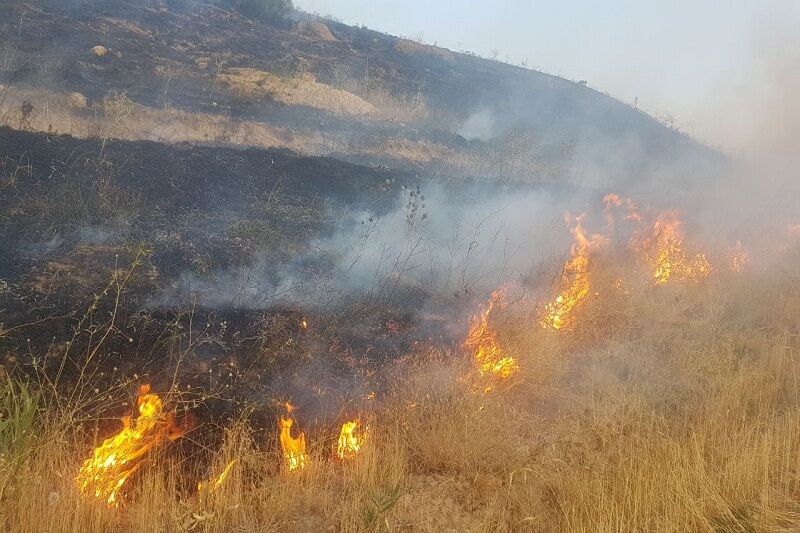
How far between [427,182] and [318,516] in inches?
332

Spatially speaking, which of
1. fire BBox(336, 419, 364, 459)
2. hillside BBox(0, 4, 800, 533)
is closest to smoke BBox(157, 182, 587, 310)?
hillside BBox(0, 4, 800, 533)

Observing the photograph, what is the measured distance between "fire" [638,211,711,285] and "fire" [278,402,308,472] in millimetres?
6499

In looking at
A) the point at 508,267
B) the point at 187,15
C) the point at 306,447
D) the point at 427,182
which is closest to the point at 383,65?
the point at 187,15

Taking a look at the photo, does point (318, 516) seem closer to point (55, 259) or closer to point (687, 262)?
point (55, 259)

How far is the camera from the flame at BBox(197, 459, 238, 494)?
274 centimetres

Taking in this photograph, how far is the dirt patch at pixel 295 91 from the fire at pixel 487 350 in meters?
9.24

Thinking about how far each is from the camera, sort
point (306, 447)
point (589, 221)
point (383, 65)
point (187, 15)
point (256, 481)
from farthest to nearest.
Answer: point (383, 65) → point (187, 15) → point (589, 221) → point (306, 447) → point (256, 481)

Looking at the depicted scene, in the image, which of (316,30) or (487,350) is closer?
(487,350)

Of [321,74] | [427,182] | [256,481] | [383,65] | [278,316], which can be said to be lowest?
[256,481]

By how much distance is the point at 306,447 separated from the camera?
345cm

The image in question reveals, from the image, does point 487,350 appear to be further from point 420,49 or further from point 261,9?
point 420,49

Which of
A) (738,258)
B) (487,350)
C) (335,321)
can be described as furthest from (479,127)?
(335,321)

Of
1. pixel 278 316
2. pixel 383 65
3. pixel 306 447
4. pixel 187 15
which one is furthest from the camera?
pixel 383 65

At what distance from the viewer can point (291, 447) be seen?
338 cm
